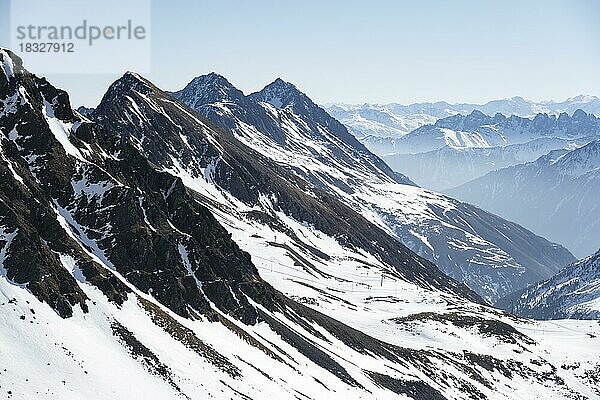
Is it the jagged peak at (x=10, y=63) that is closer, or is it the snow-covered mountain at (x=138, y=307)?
the snow-covered mountain at (x=138, y=307)

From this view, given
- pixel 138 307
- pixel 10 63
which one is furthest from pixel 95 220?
pixel 10 63

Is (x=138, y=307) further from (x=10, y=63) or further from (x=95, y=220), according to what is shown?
(x=10, y=63)

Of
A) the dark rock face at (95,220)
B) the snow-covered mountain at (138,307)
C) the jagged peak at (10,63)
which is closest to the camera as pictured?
the snow-covered mountain at (138,307)

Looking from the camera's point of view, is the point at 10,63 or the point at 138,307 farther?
the point at 10,63

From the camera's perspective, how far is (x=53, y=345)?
59812 mm

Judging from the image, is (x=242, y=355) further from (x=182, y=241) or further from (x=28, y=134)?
(x=28, y=134)

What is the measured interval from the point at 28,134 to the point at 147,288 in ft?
93.7

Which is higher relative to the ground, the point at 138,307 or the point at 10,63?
the point at 10,63

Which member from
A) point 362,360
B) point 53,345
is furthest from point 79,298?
point 362,360

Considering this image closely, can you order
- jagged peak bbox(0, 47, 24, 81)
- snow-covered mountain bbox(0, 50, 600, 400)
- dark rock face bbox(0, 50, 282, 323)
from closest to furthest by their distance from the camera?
snow-covered mountain bbox(0, 50, 600, 400)
dark rock face bbox(0, 50, 282, 323)
jagged peak bbox(0, 47, 24, 81)

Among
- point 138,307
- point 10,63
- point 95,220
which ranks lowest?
point 138,307

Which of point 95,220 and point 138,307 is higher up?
point 95,220

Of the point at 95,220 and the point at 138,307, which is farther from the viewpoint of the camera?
the point at 95,220

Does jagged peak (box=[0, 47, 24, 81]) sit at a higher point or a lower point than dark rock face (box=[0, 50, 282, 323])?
higher
